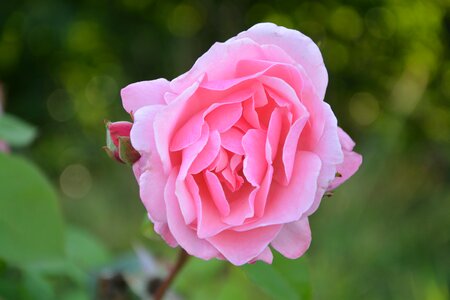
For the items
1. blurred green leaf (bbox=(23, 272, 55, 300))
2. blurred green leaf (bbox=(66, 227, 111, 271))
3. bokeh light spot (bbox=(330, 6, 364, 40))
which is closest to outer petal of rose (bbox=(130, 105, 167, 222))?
blurred green leaf (bbox=(23, 272, 55, 300))

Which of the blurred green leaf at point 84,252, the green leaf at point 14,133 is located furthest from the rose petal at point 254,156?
the blurred green leaf at point 84,252

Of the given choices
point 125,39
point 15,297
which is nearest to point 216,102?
point 15,297

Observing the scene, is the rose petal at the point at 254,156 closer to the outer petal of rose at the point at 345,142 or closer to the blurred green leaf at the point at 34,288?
the outer petal of rose at the point at 345,142

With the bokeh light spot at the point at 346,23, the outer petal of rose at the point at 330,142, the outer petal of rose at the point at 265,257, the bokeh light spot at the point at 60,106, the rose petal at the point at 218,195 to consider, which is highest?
the outer petal of rose at the point at 330,142

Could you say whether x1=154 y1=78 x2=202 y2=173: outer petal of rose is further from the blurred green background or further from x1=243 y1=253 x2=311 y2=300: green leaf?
the blurred green background

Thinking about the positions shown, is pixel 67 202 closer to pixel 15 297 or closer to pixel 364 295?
pixel 364 295

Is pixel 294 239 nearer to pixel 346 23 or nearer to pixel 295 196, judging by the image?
pixel 295 196
